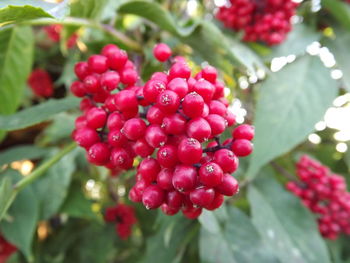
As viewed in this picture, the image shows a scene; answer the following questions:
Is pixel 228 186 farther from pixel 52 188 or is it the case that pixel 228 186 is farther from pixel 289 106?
pixel 52 188

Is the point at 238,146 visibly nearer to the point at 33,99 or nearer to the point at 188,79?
the point at 188,79

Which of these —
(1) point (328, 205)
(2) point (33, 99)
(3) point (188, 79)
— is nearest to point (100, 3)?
(3) point (188, 79)

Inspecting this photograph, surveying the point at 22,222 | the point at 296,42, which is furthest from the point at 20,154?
the point at 296,42

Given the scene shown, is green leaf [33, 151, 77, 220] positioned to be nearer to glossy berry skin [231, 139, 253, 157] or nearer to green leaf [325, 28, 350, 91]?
glossy berry skin [231, 139, 253, 157]

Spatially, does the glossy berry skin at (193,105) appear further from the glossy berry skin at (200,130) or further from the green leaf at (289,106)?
the green leaf at (289,106)

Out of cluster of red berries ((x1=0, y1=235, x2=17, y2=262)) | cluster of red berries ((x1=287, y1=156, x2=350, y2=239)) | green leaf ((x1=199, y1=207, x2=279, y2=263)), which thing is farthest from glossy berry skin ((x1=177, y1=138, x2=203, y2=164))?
cluster of red berries ((x1=0, y1=235, x2=17, y2=262))
